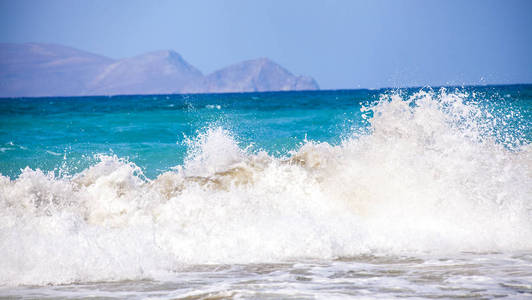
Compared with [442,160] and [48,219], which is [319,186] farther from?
[48,219]

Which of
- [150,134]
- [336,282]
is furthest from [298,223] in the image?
[150,134]

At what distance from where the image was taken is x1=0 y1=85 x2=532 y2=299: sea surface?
5027 millimetres

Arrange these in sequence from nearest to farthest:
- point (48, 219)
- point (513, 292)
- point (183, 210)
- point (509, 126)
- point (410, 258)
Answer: point (513, 292) → point (410, 258) → point (48, 219) → point (183, 210) → point (509, 126)

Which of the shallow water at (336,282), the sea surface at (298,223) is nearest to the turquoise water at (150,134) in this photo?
the sea surface at (298,223)

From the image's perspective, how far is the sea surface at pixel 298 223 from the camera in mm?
5027

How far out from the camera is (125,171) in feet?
27.5

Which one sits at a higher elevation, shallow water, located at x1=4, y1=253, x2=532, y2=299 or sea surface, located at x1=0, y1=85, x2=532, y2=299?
sea surface, located at x1=0, y1=85, x2=532, y2=299

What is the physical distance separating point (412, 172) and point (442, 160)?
0.46 meters

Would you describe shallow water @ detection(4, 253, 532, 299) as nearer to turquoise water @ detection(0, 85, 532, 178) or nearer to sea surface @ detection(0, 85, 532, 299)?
sea surface @ detection(0, 85, 532, 299)

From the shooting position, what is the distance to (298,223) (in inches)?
263

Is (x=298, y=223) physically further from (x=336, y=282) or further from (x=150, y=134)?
(x=150, y=134)

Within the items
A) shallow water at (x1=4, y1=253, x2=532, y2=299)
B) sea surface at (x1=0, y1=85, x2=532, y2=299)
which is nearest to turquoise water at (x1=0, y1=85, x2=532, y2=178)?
sea surface at (x1=0, y1=85, x2=532, y2=299)

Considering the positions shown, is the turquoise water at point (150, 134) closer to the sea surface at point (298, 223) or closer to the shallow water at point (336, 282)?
the sea surface at point (298, 223)

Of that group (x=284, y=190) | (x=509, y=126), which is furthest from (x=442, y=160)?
(x=509, y=126)
